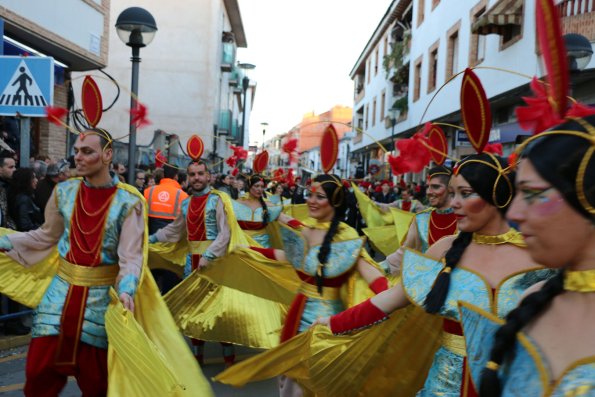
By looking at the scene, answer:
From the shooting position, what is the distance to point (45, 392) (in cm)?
379

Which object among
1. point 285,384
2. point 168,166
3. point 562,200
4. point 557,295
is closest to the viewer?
point 562,200

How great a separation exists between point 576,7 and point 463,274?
10.8 m

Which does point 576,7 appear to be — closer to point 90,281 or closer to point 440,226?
point 440,226

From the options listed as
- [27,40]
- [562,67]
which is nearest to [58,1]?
[27,40]

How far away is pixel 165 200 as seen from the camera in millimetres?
8188

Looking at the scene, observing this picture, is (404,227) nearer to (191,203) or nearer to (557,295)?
(191,203)

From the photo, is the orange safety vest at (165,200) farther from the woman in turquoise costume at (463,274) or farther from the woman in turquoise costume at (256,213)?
the woman in turquoise costume at (463,274)

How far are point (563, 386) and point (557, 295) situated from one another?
24 centimetres

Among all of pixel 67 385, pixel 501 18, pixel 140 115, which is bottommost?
pixel 67 385

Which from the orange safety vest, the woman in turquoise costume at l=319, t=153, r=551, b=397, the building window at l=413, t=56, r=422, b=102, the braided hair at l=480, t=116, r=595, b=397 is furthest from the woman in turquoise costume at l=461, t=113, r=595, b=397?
the building window at l=413, t=56, r=422, b=102

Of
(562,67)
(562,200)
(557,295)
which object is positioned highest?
(562,67)

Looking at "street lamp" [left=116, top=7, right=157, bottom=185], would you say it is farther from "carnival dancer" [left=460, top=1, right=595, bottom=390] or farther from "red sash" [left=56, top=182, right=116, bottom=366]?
"carnival dancer" [left=460, top=1, right=595, bottom=390]

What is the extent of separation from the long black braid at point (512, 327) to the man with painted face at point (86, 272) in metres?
2.36

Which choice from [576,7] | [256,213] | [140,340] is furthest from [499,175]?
[576,7]
